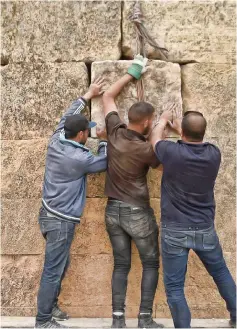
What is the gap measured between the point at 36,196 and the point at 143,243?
3.76 feet

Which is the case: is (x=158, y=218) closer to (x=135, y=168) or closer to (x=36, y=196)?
(x=135, y=168)

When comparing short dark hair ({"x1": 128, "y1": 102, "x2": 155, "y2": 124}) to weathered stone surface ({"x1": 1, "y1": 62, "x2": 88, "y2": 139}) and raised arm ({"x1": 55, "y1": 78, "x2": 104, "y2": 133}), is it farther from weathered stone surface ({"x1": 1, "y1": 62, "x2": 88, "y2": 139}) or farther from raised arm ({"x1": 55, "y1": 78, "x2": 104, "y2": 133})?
weathered stone surface ({"x1": 1, "y1": 62, "x2": 88, "y2": 139})

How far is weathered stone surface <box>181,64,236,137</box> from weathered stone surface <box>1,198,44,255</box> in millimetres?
1741

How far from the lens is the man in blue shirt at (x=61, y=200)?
13.7ft

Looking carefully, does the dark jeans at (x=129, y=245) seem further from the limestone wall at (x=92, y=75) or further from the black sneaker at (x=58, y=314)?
the black sneaker at (x=58, y=314)

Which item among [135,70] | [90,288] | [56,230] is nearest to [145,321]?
[90,288]

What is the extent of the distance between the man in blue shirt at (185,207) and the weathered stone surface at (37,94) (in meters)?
→ 1.19

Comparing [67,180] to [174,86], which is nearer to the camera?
[67,180]

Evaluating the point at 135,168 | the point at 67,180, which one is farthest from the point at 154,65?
the point at 67,180

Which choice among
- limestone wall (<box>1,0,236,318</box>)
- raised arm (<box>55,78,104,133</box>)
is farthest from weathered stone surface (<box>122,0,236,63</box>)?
raised arm (<box>55,78,104,133</box>)

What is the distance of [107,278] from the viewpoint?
15.6ft

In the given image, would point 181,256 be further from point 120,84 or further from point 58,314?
point 120,84

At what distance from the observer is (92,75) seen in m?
4.68

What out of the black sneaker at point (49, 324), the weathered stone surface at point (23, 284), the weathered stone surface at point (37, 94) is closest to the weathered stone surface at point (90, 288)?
the weathered stone surface at point (23, 284)
